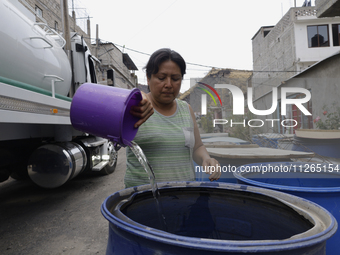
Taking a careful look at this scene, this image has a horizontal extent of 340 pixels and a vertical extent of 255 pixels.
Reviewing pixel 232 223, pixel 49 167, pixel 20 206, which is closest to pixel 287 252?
pixel 232 223

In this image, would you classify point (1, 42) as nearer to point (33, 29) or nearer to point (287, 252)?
point (33, 29)

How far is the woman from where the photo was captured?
1.29 m

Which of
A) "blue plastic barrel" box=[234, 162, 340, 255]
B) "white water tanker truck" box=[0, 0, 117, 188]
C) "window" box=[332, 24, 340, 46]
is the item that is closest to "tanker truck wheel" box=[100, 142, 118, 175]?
"white water tanker truck" box=[0, 0, 117, 188]

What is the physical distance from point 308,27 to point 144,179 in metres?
16.2

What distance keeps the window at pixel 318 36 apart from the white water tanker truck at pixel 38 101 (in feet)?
47.1

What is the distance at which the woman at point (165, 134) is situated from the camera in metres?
1.29

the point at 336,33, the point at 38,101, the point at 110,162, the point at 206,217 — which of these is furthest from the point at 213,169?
the point at 336,33

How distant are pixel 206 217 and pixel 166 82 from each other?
750 millimetres

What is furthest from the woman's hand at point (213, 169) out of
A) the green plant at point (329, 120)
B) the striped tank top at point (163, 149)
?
the green plant at point (329, 120)

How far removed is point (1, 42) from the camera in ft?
6.71

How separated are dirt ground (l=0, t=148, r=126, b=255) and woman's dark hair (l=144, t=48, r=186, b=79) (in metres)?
1.83

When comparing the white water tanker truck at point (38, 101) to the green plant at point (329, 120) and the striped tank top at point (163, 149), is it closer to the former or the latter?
the striped tank top at point (163, 149)

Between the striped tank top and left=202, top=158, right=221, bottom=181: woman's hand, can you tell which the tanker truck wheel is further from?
left=202, top=158, right=221, bottom=181: woman's hand

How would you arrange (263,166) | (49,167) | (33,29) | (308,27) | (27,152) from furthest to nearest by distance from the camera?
(308,27), (27,152), (49,167), (33,29), (263,166)
